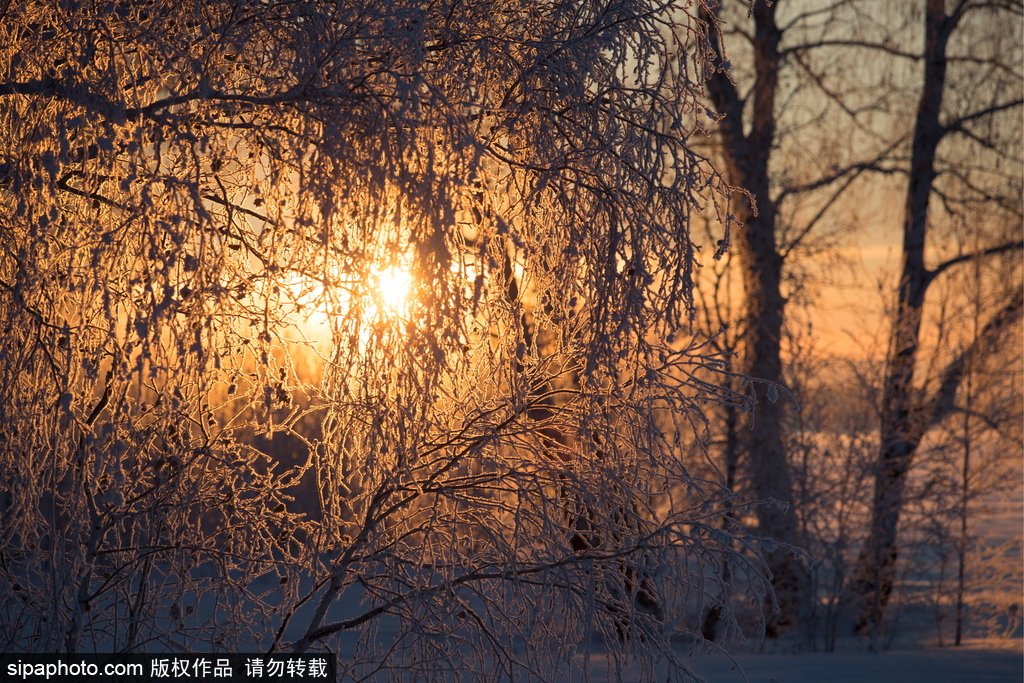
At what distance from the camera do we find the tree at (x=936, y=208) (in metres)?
11.0

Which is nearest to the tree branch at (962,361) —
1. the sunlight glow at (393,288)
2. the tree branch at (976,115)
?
the tree branch at (976,115)

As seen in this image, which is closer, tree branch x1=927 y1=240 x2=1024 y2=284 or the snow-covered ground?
the snow-covered ground

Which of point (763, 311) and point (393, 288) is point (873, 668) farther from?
point (393, 288)

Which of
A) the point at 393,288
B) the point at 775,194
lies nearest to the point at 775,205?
the point at 775,194

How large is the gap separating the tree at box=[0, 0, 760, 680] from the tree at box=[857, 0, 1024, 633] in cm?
753

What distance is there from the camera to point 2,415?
145 inches

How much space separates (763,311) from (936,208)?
2.82 m

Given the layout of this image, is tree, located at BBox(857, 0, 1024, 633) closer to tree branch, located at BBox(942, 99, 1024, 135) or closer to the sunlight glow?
tree branch, located at BBox(942, 99, 1024, 135)

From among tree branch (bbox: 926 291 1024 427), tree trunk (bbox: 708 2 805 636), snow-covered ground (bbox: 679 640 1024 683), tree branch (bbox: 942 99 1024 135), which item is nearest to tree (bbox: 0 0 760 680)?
snow-covered ground (bbox: 679 640 1024 683)

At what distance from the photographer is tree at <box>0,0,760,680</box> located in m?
3.44

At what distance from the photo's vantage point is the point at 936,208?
11.9 metres

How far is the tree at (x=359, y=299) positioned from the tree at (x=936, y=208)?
7.53m

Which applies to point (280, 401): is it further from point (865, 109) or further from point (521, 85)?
point (865, 109)

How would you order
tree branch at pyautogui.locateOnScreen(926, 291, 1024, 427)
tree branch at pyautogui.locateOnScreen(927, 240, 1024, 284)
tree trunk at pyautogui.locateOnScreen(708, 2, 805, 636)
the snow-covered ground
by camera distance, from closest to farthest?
the snow-covered ground → tree branch at pyautogui.locateOnScreen(926, 291, 1024, 427) → tree trunk at pyautogui.locateOnScreen(708, 2, 805, 636) → tree branch at pyautogui.locateOnScreen(927, 240, 1024, 284)
